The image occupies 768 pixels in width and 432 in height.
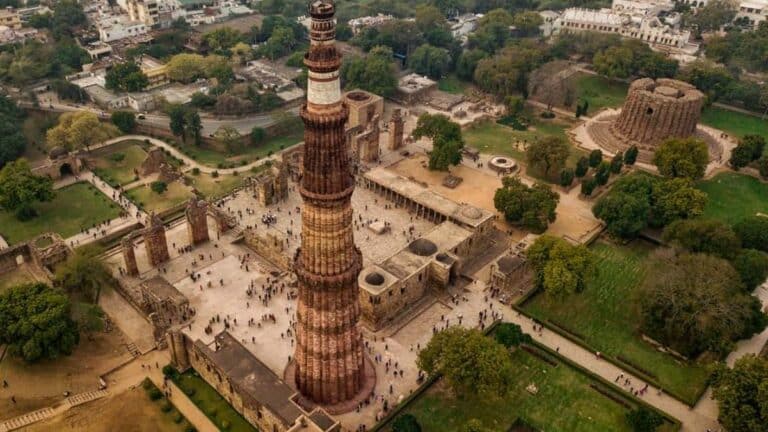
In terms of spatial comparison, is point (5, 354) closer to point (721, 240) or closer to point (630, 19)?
point (721, 240)

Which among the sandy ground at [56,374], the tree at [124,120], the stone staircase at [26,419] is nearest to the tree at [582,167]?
the sandy ground at [56,374]

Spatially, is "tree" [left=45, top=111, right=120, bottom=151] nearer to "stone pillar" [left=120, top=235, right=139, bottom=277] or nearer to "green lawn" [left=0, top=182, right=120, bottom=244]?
"green lawn" [left=0, top=182, right=120, bottom=244]

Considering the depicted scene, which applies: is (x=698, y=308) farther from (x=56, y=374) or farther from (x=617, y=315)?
(x=56, y=374)

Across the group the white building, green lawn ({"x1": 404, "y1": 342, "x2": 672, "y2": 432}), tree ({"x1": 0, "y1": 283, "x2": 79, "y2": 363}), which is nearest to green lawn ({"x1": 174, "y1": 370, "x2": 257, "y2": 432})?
tree ({"x1": 0, "y1": 283, "x2": 79, "y2": 363})

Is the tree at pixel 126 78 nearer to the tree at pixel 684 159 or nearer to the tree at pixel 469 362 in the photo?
the tree at pixel 469 362

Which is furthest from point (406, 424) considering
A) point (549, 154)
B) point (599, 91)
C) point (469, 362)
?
point (599, 91)

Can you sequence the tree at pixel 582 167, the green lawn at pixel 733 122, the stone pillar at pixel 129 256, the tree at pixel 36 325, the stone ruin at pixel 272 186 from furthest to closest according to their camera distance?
1. the green lawn at pixel 733 122
2. the tree at pixel 582 167
3. the stone ruin at pixel 272 186
4. the stone pillar at pixel 129 256
5. the tree at pixel 36 325
